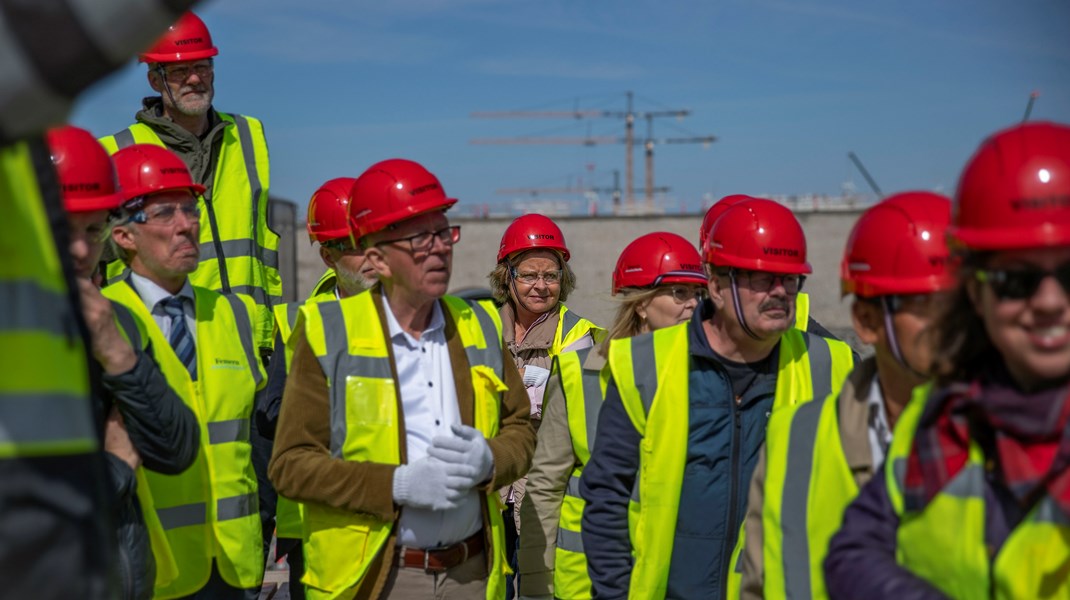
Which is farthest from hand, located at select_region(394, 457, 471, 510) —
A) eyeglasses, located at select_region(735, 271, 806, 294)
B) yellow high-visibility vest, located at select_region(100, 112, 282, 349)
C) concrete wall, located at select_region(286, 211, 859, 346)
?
concrete wall, located at select_region(286, 211, 859, 346)

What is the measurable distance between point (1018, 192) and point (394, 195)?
7.80ft

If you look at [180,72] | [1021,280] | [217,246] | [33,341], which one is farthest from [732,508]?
[180,72]

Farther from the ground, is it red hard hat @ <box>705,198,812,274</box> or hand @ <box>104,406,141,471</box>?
red hard hat @ <box>705,198,812,274</box>

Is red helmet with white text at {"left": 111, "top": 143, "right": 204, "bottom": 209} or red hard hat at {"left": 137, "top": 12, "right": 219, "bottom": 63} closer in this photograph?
red helmet with white text at {"left": 111, "top": 143, "right": 204, "bottom": 209}

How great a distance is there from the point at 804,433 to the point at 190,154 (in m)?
4.24

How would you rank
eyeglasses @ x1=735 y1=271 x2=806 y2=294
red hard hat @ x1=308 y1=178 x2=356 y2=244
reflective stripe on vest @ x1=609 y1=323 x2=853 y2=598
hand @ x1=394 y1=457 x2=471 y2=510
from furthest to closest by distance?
red hard hat @ x1=308 y1=178 x2=356 y2=244 < eyeglasses @ x1=735 y1=271 x2=806 y2=294 < reflective stripe on vest @ x1=609 y1=323 x2=853 y2=598 < hand @ x1=394 y1=457 x2=471 y2=510

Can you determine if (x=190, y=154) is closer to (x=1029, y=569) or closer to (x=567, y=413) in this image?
(x=567, y=413)

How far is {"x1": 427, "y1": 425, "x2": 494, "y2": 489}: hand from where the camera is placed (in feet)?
12.1

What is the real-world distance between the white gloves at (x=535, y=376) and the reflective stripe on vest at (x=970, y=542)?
13.9 feet

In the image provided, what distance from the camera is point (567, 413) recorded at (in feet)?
15.5

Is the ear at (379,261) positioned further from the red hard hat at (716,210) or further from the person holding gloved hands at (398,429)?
the red hard hat at (716,210)

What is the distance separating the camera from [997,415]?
2.01m

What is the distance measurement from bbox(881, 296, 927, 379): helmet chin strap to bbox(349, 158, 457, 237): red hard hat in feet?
5.54

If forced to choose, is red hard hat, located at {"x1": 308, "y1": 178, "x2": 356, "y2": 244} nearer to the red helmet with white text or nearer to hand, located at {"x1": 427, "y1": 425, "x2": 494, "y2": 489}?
the red helmet with white text
